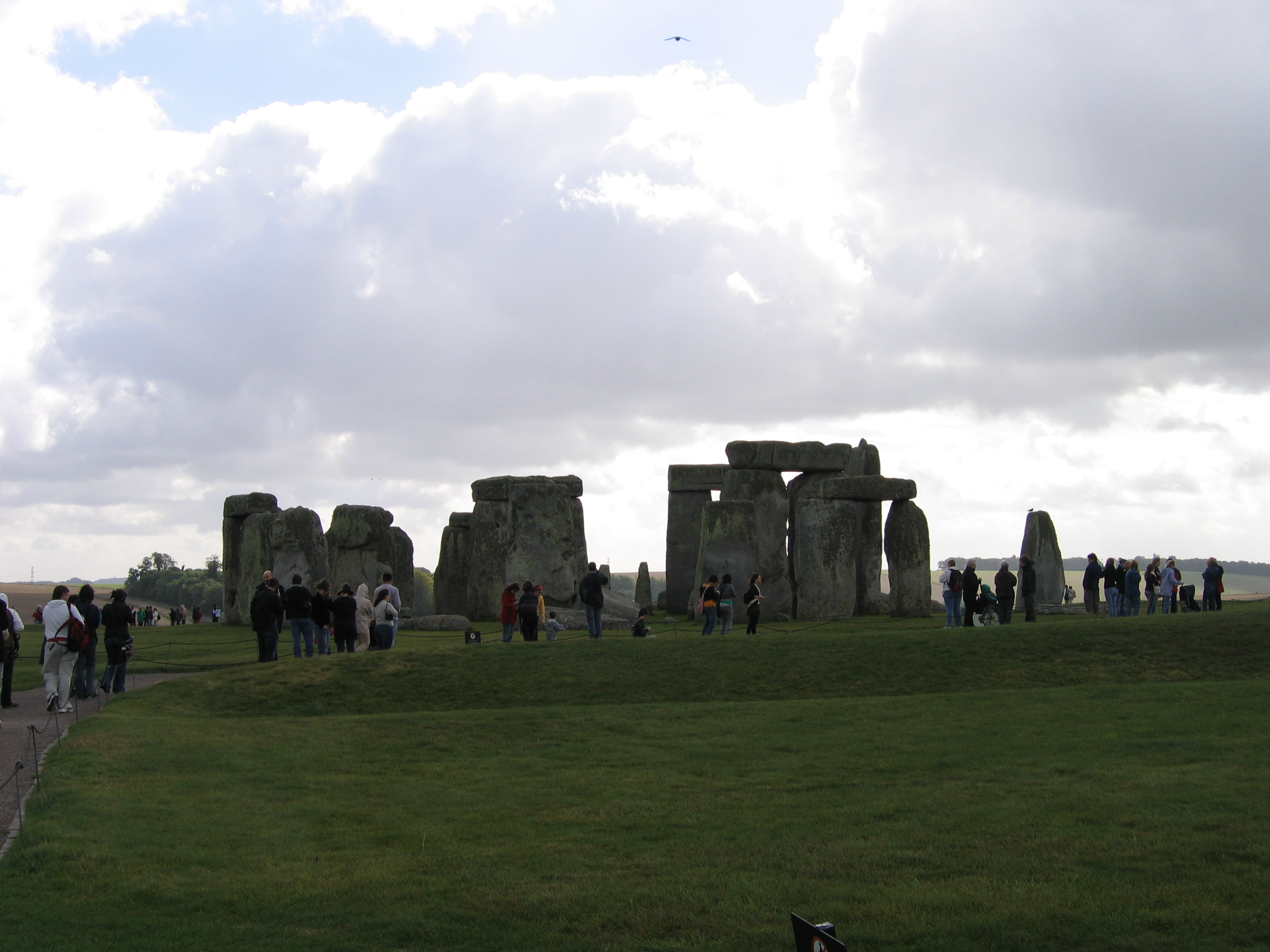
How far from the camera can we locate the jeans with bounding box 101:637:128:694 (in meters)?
16.2

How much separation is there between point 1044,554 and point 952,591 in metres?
9.06

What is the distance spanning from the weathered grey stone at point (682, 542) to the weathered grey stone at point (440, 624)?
702 centimetres

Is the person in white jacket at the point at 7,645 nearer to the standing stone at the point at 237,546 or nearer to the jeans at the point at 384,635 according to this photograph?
the jeans at the point at 384,635

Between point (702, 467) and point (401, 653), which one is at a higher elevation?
point (702, 467)

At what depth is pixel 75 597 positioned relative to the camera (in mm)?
15500

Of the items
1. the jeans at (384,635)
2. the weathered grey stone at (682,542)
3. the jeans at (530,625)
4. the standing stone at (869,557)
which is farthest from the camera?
the weathered grey stone at (682,542)

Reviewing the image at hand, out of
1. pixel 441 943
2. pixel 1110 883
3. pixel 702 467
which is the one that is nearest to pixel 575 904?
pixel 441 943

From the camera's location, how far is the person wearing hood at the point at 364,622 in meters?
19.6

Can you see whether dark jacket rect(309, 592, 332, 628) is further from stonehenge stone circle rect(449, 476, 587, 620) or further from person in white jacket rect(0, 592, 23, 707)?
stonehenge stone circle rect(449, 476, 587, 620)

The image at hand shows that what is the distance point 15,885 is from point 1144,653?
14.7m

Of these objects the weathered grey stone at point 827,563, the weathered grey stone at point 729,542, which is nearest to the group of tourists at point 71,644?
the weathered grey stone at point 729,542

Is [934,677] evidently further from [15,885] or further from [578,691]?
[15,885]

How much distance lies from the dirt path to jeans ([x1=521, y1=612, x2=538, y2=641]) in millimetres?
5123

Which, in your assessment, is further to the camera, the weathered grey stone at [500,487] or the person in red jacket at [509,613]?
the weathered grey stone at [500,487]
